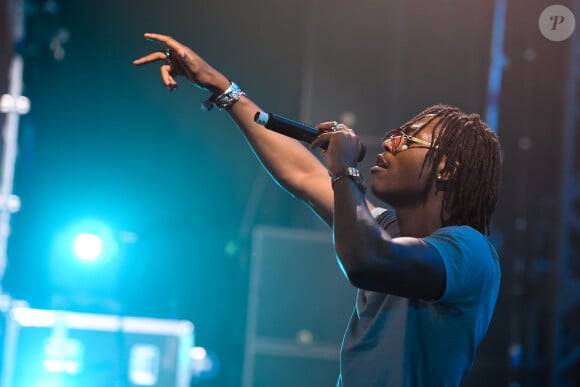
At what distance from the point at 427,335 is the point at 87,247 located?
10.6ft

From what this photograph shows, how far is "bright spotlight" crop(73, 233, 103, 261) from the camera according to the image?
4.53 metres

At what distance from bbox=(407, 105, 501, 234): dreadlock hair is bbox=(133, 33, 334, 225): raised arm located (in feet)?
1.35

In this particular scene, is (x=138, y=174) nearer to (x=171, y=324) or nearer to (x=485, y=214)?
(x=171, y=324)

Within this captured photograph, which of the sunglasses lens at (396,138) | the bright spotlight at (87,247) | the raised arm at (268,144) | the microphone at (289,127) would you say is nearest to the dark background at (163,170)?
the bright spotlight at (87,247)

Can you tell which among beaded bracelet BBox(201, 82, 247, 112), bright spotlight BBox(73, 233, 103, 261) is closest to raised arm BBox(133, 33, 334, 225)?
beaded bracelet BBox(201, 82, 247, 112)

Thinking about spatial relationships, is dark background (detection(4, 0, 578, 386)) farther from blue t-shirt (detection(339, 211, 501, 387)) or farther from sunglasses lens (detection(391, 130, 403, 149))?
blue t-shirt (detection(339, 211, 501, 387))

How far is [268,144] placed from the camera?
2338 millimetres

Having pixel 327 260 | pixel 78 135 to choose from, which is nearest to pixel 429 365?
pixel 327 260

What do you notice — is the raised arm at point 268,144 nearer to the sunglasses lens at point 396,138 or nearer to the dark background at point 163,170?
the sunglasses lens at point 396,138

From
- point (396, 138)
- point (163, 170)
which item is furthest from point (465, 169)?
point (163, 170)

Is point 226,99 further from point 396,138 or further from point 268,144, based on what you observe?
point 396,138

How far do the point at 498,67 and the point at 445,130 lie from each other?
2315 millimetres

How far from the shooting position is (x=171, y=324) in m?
4.27

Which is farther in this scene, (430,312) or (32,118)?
(32,118)
